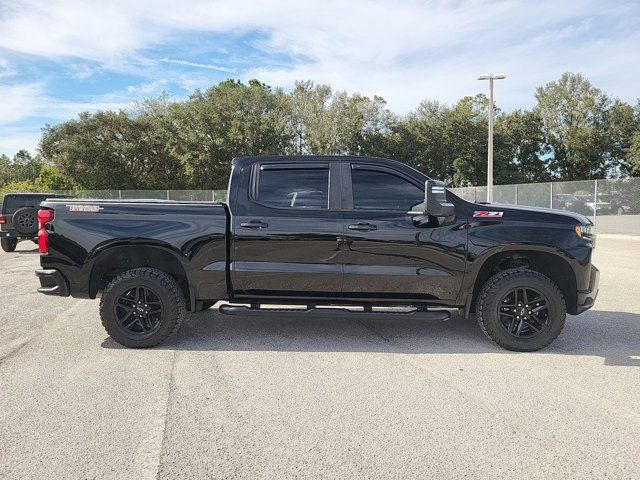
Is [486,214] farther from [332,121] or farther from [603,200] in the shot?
[332,121]

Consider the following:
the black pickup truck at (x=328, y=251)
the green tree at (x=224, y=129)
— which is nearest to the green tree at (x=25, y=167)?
the green tree at (x=224, y=129)

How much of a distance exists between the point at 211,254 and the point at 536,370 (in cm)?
319

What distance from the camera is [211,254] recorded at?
4855mm

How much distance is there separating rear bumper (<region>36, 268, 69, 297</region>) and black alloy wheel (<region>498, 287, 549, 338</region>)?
4.36 meters

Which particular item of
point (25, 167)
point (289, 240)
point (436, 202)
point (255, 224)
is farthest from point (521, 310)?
point (25, 167)

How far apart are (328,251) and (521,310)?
1.98 m

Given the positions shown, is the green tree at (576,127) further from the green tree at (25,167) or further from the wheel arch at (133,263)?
the green tree at (25,167)

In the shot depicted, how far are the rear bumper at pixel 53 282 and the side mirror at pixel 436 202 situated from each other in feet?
12.0

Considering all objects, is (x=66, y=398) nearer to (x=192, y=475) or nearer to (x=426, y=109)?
(x=192, y=475)

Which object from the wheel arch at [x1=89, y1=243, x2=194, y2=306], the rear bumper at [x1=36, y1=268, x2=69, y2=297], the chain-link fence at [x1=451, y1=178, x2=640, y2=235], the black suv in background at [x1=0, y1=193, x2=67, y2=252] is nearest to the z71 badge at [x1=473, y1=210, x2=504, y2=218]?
the wheel arch at [x1=89, y1=243, x2=194, y2=306]

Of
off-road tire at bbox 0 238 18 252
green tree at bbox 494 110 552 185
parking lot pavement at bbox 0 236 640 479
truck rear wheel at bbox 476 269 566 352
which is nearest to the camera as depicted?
parking lot pavement at bbox 0 236 640 479

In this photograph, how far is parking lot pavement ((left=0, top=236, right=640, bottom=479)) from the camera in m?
2.80

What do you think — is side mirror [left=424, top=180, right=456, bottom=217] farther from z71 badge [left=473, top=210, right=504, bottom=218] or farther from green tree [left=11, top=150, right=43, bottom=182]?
green tree [left=11, top=150, right=43, bottom=182]

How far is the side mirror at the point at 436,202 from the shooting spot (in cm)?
439
